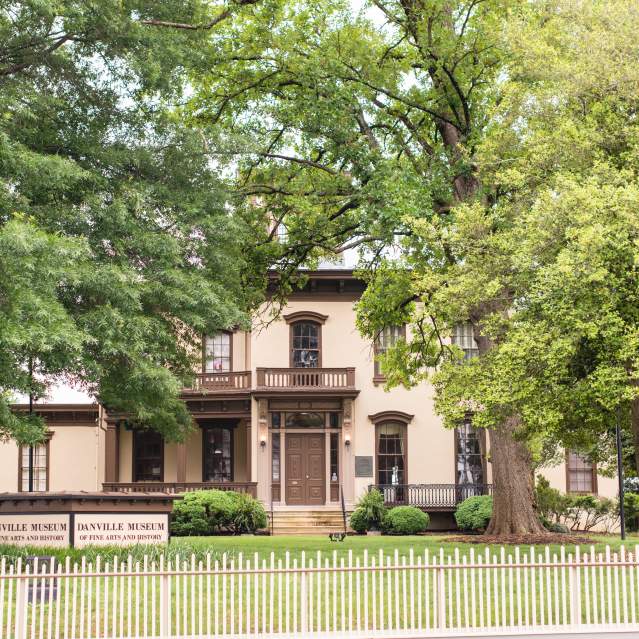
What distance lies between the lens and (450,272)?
66.2ft

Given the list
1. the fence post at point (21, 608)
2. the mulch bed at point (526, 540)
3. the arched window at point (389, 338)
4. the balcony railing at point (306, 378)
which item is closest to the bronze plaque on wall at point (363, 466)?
the balcony railing at point (306, 378)

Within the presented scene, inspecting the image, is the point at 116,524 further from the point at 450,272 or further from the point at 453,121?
the point at 453,121

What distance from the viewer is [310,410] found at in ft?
118

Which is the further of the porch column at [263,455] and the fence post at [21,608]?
the porch column at [263,455]

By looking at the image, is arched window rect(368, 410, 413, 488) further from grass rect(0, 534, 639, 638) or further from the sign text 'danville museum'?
grass rect(0, 534, 639, 638)

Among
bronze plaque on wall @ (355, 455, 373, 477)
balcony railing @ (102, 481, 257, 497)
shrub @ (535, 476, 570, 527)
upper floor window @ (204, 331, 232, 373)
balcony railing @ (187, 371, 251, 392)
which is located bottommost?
shrub @ (535, 476, 570, 527)

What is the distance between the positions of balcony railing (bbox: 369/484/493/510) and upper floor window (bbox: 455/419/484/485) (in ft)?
1.81

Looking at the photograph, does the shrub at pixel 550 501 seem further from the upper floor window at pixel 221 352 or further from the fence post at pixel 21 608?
the fence post at pixel 21 608

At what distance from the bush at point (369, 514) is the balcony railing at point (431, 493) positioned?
2099 mm

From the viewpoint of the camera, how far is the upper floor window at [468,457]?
121 ft

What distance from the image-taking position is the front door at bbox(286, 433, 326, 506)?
3619 cm

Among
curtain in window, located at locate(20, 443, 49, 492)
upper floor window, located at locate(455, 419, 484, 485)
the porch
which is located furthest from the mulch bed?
curtain in window, located at locate(20, 443, 49, 492)

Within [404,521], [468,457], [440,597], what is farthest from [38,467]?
[440,597]

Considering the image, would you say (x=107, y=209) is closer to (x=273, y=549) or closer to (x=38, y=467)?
(x=273, y=549)
